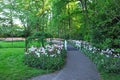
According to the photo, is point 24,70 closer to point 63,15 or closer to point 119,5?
point 119,5

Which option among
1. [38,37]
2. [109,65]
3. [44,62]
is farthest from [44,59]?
[38,37]

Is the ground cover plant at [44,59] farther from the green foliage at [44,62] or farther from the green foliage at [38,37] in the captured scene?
the green foliage at [38,37]

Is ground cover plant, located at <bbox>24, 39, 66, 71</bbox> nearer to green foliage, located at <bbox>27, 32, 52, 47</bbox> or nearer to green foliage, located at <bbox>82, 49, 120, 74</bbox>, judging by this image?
green foliage, located at <bbox>82, 49, 120, 74</bbox>

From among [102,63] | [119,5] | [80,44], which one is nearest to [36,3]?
[80,44]

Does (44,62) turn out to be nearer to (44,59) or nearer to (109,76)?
(44,59)

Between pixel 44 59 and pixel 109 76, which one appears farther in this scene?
pixel 44 59

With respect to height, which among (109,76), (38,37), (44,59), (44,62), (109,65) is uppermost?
(38,37)

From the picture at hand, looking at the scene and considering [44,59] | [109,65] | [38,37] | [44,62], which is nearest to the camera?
[109,65]

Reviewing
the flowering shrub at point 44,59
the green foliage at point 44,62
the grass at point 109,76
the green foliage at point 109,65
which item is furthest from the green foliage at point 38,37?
the grass at point 109,76

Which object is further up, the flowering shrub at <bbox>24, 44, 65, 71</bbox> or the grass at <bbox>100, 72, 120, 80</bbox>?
the flowering shrub at <bbox>24, 44, 65, 71</bbox>

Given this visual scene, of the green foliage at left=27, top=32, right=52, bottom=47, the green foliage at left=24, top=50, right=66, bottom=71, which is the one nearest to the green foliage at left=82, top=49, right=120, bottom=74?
the green foliage at left=24, top=50, right=66, bottom=71

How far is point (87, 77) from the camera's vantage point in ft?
29.5

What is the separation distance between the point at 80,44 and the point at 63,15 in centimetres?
879

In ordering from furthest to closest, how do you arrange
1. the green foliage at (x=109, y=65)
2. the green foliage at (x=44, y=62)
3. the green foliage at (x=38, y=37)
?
the green foliage at (x=38, y=37) → the green foliage at (x=44, y=62) → the green foliage at (x=109, y=65)
